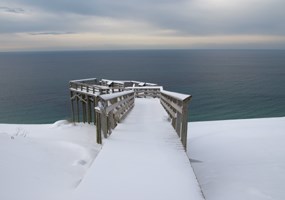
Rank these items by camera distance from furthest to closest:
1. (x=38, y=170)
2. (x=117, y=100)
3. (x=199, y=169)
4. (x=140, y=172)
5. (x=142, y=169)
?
(x=117, y=100) → (x=199, y=169) → (x=38, y=170) → (x=142, y=169) → (x=140, y=172)

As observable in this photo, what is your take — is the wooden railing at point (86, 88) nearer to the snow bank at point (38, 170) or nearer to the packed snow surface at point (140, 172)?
the snow bank at point (38, 170)

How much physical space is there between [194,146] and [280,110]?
1167 inches

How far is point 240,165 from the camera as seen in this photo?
21.1 feet

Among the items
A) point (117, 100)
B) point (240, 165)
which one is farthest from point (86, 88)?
point (240, 165)

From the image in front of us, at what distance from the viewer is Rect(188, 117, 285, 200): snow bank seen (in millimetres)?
4992

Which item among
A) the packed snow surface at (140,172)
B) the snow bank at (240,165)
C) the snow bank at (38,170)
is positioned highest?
the packed snow surface at (140,172)

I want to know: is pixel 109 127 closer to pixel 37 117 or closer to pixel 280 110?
pixel 37 117

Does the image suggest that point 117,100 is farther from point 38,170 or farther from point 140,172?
point 140,172

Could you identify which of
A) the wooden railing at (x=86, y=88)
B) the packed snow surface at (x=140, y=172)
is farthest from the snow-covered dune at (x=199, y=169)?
the wooden railing at (x=86, y=88)

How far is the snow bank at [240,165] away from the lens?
4992 mm

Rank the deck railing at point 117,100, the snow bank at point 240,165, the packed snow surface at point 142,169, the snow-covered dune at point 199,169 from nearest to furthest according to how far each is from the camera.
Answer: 1. the packed snow surface at point 142,169
2. the snow-covered dune at point 199,169
3. the snow bank at point 240,165
4. the deck railing at point 117,100

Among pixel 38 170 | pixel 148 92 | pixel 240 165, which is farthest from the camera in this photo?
pixel 148 92

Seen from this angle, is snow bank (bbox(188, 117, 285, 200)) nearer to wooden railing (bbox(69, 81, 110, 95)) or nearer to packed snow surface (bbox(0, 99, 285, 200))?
packed snow surface (bbox(0, 99, 285, 200))

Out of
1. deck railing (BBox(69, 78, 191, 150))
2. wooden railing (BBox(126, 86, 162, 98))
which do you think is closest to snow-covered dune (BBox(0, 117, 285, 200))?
deck railing (BBox(69, 78, 191, 150))
